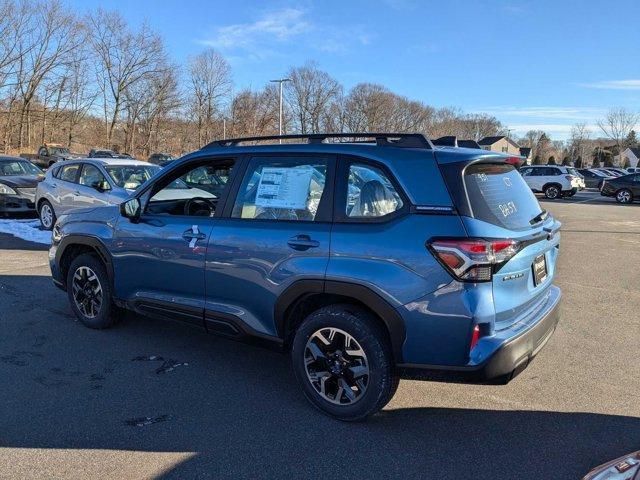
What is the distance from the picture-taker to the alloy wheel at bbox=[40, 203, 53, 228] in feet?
37.2

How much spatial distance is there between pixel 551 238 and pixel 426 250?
121 cm

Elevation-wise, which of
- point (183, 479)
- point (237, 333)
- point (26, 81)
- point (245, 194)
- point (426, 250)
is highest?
point (26, 81)

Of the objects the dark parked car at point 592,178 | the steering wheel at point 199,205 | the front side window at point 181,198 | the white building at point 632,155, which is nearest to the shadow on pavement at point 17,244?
the front side window at point 181,198

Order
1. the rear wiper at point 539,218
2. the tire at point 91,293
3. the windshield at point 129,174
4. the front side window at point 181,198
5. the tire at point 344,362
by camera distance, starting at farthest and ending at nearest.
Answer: the windshield at point 129,174, the tire at point 91,293, the front side window at point 181,198, the rear wiper at point 539,218, the tire at point 344,362

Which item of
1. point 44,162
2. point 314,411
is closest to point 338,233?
point 314,411

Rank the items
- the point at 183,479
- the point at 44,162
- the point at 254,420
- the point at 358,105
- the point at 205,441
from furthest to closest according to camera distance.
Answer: the point at 358,105, the point at 44,162, the point at 254,420, the point at 205,441, the point at 183,479

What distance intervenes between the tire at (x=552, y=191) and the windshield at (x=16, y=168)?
990 inches

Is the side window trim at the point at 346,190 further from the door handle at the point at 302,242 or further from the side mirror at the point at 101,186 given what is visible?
the side mirror at the point at 101,186

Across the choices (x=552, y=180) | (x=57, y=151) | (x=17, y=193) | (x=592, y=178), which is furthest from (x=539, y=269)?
(x=592, y=178)

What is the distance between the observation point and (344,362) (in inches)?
131

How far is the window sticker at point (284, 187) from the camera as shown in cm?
355

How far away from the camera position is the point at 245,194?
3820 millimetres

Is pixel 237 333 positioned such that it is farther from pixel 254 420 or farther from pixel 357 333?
pixel 357 333

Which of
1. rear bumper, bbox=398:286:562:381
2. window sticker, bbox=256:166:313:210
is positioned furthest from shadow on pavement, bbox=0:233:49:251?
rear bumper, bbox=398:286:562:381
